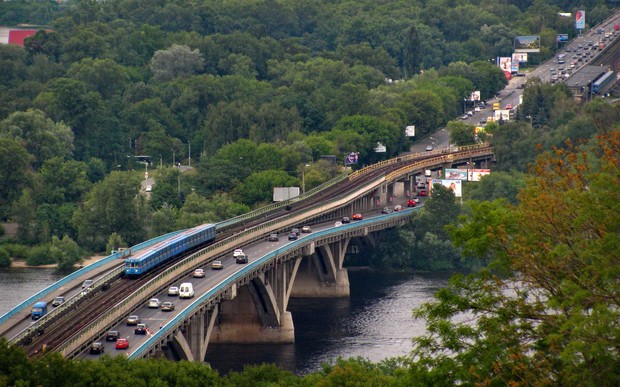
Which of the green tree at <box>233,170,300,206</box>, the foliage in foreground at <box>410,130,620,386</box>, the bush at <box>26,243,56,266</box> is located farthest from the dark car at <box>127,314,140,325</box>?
the green tree at <box>233,170,300,206</box>

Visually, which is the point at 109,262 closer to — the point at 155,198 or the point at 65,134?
the point at 155,198

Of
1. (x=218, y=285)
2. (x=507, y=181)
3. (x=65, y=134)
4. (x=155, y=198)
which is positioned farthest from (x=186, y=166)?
(x=218, y=285)

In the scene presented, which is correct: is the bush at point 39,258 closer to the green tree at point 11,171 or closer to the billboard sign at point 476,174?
the green tree at point 11,171

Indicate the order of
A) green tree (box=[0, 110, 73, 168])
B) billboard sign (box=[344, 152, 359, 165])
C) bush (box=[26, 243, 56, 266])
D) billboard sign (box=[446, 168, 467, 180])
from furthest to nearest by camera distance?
billboard sign (box=[344, 152, 359, 165]), billboard sign (box=[446, 168, 467, 180]), green tree (box=[0, 110, 73, 168]), bush (box=[26, 243, 56, 266])

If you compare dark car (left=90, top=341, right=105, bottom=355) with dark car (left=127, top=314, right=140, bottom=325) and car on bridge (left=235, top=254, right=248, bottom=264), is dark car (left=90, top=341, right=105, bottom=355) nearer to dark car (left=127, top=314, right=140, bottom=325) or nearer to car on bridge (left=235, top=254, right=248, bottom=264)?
dark car (left=127, top=314, right=140, bottom=325)

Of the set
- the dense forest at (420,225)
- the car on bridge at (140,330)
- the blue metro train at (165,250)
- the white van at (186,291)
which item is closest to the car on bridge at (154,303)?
the white van at (186,291)

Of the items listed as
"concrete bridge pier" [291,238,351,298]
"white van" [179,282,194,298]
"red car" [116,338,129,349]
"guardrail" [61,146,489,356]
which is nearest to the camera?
"red car" [116,338,129,349]

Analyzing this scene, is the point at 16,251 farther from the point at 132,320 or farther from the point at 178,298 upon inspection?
the point at 132,320
